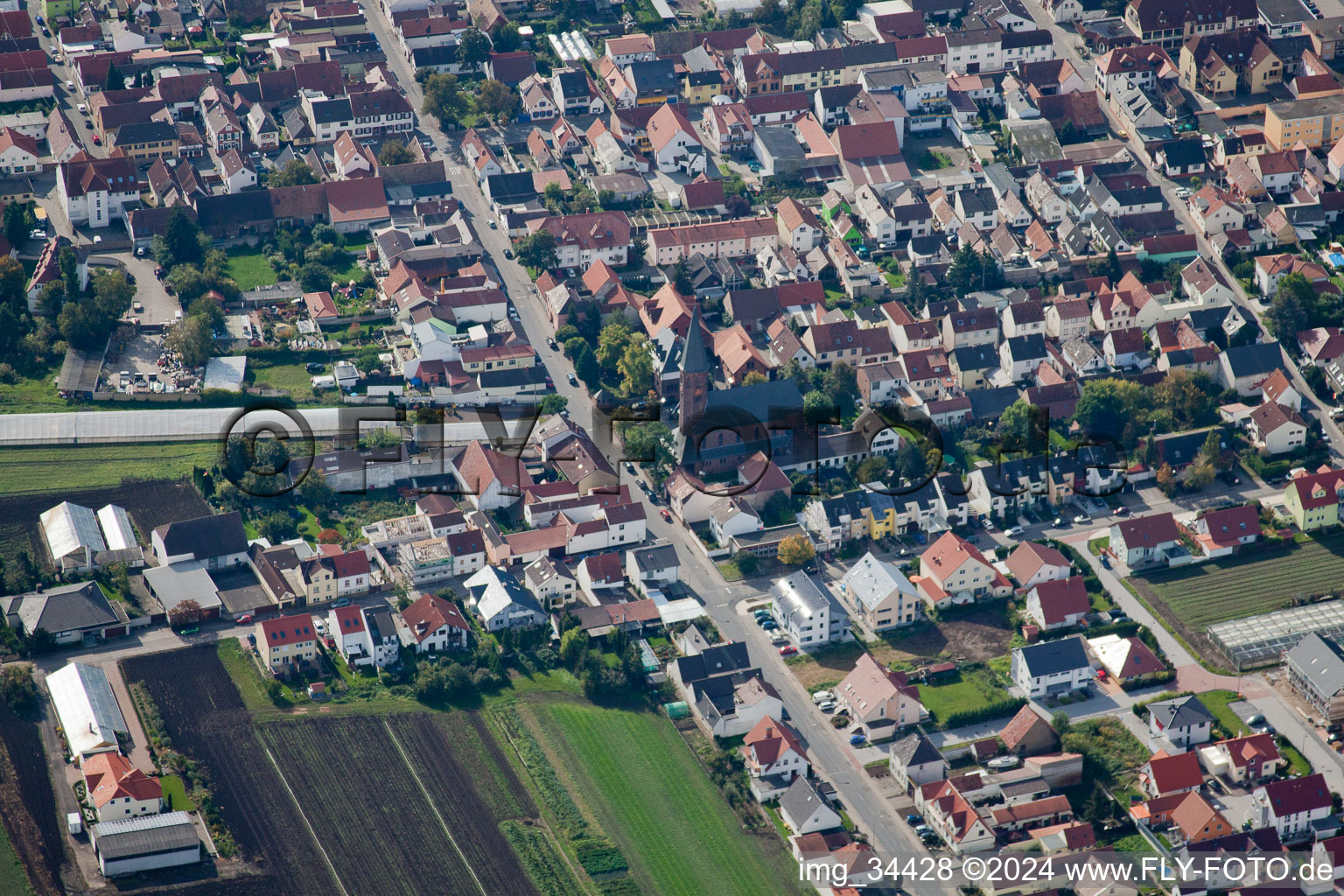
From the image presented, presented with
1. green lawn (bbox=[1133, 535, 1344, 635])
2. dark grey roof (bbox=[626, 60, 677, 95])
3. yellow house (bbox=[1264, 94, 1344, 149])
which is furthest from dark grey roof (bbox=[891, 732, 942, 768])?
dark grey roof (bbox=[626, 60, 677, 95])

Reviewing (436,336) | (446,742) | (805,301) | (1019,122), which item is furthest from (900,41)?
(446,742)

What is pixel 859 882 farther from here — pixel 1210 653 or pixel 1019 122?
pixel 1019 122

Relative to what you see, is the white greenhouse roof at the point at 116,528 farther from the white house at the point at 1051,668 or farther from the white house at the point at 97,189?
the white house at the point at 1051,668

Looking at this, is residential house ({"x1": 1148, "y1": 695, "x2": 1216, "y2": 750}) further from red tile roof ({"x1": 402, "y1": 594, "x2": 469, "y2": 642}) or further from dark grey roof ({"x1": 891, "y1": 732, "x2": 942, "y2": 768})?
red tile roof ({"x1": 402, "y1": 594, "x2": 469, "y2": 642})

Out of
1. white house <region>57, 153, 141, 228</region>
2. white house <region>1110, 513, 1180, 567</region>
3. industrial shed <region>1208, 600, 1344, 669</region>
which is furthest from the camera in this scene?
white house <region>57, 153, 141, 228</region>

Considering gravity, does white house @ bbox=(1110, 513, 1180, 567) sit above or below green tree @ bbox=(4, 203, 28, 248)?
below

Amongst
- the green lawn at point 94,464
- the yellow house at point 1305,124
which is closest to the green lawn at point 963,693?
the green lawn at point 94,464

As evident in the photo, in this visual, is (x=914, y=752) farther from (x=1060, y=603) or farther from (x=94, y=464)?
(x=94, y=464)
